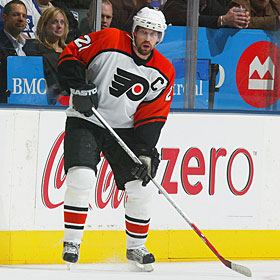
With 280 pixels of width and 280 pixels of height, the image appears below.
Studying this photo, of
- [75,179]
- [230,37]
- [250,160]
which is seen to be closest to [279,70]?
[230,37]

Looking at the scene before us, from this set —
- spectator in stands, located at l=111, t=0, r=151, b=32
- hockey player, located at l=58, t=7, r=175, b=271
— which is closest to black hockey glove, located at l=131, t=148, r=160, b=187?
hockey player, located at l=58, t=7, r=175, b=271

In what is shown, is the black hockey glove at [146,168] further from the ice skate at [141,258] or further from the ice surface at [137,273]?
the ice surface at [137,273]

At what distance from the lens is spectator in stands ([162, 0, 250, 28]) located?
442 cm

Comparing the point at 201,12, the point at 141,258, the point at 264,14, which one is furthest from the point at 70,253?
the point at 264,14

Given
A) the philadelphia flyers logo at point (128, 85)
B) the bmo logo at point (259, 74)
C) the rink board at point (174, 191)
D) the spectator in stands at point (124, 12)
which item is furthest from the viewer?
the bmo logo at point (259, 74)

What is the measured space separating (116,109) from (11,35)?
83cm

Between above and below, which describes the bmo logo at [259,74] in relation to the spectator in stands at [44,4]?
below

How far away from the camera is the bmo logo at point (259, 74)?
461cm

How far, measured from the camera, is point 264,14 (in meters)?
4.66

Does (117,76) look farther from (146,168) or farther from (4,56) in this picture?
(4,56)

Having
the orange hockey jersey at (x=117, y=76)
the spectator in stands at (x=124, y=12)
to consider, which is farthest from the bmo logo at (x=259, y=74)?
the orange hockey jersey at (x=117, y=76)

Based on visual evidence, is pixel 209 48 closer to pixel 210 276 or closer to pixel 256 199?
pixel 256 199

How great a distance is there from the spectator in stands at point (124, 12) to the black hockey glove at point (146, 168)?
847 millimetres

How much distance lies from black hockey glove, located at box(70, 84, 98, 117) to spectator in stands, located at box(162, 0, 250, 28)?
1.05m
